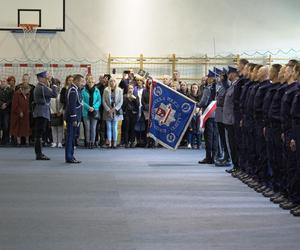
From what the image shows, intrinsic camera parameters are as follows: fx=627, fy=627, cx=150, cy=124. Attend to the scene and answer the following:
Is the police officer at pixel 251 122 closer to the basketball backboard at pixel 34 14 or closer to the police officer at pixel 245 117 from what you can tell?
the police officer at pixel 245 117

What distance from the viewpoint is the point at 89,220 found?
6.72 metres

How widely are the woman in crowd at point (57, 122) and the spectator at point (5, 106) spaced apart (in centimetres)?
111

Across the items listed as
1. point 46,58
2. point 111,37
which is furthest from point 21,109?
point 111,37

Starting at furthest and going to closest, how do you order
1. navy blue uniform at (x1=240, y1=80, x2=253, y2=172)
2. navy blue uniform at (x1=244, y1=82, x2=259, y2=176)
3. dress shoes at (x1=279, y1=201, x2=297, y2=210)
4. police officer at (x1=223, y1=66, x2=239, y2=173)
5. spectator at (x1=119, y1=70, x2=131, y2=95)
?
1. spectator at (x1=119, y1=70, x2=131, y2=95)
2. police officer at (x1=223, y1=66, x2=239, y2=173)
3. navy blue uniform at (x1=240, y1=80, x2=253, y2=172)
4. navy blue uniform at (x1=244, y1=82, x2=259, y2=176)
5. dress shoes at (x1=279, y1=201, x2=297, y2=210)

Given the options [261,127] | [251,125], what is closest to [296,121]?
[261,127]

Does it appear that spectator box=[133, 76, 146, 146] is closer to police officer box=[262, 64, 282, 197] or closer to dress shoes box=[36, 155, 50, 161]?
dress shoes box=[36, 155, 50, 161]

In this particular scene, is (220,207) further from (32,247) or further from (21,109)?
(21,109)

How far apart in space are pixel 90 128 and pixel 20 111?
1.78 m

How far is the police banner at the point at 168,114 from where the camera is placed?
12.5 meters

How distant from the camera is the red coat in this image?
50.3 ft

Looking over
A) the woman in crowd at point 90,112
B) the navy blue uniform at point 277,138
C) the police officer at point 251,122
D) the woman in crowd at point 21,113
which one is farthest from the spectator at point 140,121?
the navy blue uniform at point 277,138

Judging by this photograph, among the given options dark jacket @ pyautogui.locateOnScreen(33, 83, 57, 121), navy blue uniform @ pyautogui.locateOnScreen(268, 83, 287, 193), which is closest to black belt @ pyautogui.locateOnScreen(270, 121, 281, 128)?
navy blue uniform @ pyautogui.locateOnScreen(268, 83, 287, 193)

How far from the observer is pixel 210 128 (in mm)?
11836

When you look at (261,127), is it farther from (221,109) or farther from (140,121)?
(140,121)
